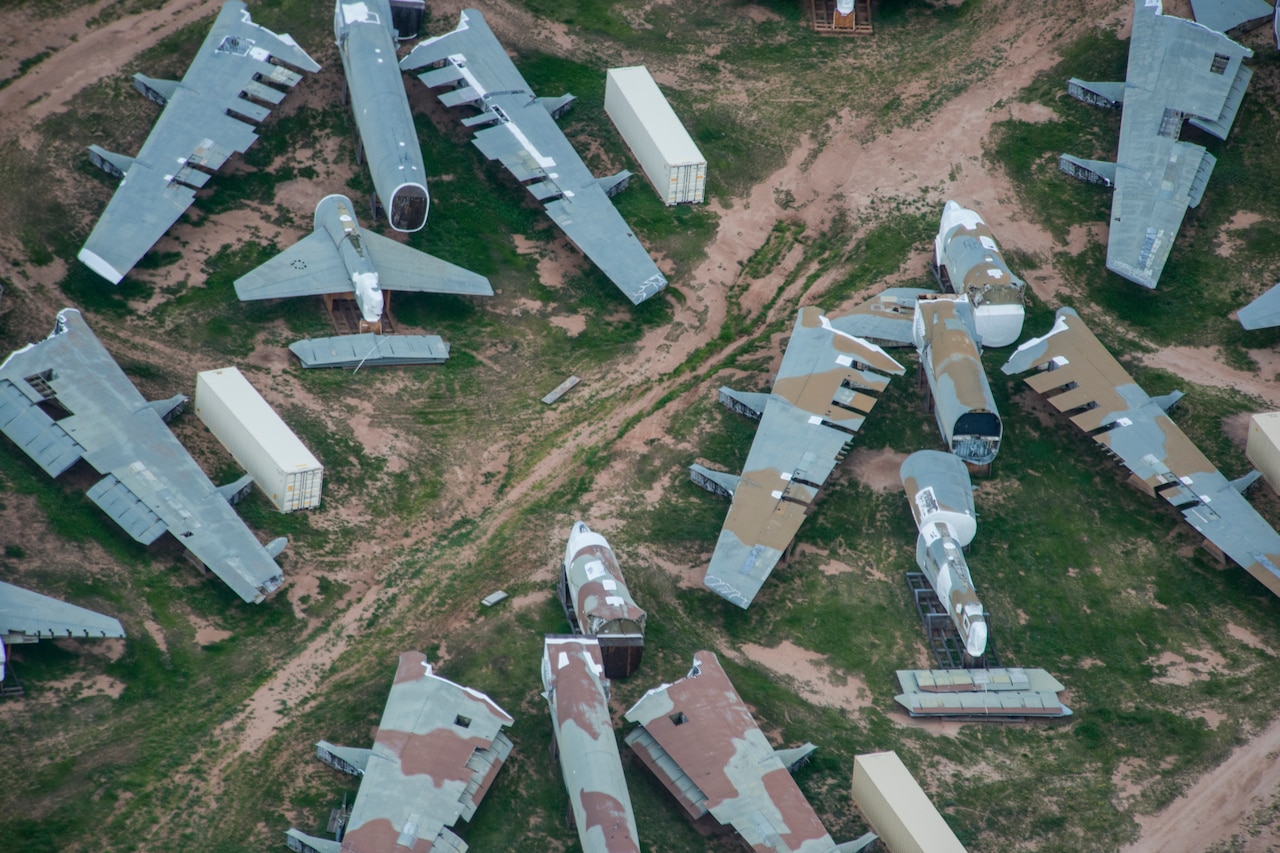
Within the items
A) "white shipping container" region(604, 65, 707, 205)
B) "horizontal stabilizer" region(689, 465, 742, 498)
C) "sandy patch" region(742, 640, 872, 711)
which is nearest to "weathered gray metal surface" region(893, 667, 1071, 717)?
"sandy patch" region(742, 640, 872, 711)

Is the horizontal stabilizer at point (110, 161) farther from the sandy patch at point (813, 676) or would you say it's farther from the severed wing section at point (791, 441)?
the sandy patch at point (813, 676)

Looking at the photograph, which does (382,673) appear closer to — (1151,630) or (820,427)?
(820,427)

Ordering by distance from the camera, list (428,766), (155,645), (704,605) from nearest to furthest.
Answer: (428,766) → (155,645) → (704,605)

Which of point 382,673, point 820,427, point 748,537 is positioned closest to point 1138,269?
point 820,427

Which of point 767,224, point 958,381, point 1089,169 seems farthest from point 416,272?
point 1089,169

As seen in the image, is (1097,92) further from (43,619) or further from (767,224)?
(43,619)

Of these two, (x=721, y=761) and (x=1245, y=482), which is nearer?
(x=721, y=761)

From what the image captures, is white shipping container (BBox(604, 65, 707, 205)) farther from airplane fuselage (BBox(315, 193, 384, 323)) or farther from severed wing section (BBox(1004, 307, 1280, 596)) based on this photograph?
severed wing section (BBox(1004, 307, 1280, 596))
